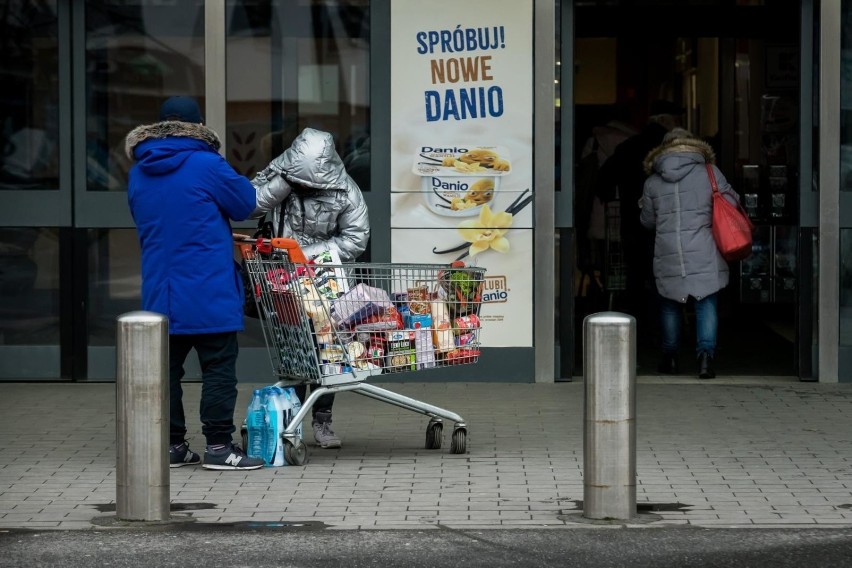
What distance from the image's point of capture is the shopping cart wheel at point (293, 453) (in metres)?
Result: 7.89

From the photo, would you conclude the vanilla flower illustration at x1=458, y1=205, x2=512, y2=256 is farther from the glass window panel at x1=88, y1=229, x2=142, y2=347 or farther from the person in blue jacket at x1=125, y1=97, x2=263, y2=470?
the person in blue jacket at x1=125, y1=97, x2=263, y2=470

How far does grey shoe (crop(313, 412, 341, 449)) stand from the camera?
27.7 ft

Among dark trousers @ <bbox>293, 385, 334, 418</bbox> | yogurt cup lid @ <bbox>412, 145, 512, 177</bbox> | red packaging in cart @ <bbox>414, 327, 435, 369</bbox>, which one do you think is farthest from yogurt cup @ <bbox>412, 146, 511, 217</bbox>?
red packaging in cart @ <bbox>414, 327, 435, 369</bbox>

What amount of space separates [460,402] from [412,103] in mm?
2227

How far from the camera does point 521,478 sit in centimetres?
764

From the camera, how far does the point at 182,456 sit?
26.3 feet

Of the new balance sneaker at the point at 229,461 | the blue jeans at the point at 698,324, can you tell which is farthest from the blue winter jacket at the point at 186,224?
the blue jeans at the point at 698,324

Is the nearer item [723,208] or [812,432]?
[812,432]

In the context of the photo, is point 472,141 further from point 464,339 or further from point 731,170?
point 731,170

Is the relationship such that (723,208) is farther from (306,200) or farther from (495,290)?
(306,200)

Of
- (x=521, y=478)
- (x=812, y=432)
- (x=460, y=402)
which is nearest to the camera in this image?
(x=521, y=478)

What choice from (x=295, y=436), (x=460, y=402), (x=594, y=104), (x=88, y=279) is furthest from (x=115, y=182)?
(x=594, y=104)

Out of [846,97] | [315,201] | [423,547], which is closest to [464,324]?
[315,201]

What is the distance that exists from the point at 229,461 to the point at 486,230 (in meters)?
3.57
